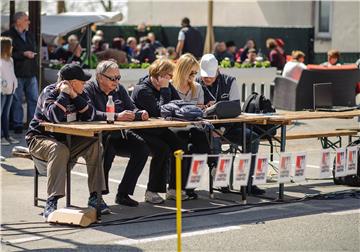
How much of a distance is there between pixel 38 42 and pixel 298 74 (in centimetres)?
504

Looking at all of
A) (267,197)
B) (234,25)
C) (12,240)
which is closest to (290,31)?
(234,25)

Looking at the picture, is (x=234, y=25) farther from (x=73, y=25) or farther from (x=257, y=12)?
(x=73, y=25)

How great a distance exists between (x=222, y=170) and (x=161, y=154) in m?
0.98

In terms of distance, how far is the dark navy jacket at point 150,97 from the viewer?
32.3 feet

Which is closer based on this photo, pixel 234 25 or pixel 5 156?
pixel 5 156

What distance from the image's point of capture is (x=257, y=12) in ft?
99.6

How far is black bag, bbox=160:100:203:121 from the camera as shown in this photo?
370 inches

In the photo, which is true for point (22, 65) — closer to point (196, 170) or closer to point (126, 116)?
point (126, 116)

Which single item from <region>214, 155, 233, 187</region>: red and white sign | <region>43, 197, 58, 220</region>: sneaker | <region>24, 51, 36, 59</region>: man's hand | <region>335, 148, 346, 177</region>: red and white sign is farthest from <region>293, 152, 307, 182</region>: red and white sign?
<region>24, 51, 36, 59</region>: man's hand

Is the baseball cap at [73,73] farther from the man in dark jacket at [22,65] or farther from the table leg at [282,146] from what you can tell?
the man in dark jacket at [22,65]

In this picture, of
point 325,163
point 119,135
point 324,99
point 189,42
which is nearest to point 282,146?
point 325,163

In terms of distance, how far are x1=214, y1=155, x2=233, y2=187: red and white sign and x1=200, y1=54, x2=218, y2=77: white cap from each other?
171 centimetres

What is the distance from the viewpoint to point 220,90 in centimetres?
1052

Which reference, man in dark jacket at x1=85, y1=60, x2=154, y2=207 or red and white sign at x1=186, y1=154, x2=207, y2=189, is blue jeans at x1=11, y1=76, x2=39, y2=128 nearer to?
man in dark jacket at x1=85, y1=60, x2=154, y2=207
